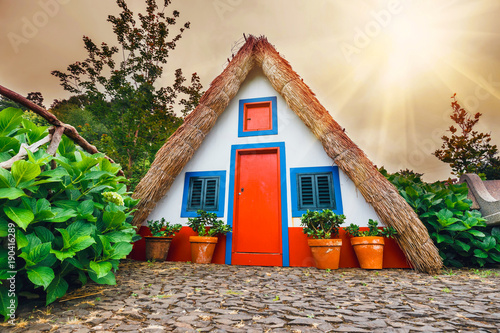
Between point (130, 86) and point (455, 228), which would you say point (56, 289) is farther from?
point (130, 86)

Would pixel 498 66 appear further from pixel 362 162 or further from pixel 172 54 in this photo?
pixel 172 54

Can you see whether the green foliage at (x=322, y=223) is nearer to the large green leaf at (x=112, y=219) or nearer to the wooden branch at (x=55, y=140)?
the large green leaf at (x=112, y=219)

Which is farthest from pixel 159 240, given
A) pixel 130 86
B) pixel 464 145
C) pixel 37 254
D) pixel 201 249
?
pixel 464 145

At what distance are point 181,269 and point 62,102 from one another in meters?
17.4

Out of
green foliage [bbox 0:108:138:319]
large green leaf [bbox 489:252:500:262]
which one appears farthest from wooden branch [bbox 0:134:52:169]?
large green leaf [bbox 489:252:500:262]

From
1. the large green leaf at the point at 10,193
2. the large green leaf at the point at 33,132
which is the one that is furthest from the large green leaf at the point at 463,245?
the large green leaf at the point at 33,132

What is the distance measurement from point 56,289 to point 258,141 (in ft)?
13.1

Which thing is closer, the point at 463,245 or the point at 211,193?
the point at 463,245

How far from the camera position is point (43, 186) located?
175cm

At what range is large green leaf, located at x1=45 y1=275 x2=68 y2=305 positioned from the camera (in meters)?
1.61

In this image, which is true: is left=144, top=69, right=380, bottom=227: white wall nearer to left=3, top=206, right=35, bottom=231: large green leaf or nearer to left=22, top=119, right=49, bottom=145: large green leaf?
left=22, top=119, right=49, bottom=145: large green leaf

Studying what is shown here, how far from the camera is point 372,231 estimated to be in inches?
150

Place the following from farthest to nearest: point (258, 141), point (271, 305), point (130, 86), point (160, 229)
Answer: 1. point (130, 86)
2. point (258, 141)
3. point (160, 229)
4. point (271, 305)

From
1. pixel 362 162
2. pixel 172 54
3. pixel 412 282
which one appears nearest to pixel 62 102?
pixel 172 54
